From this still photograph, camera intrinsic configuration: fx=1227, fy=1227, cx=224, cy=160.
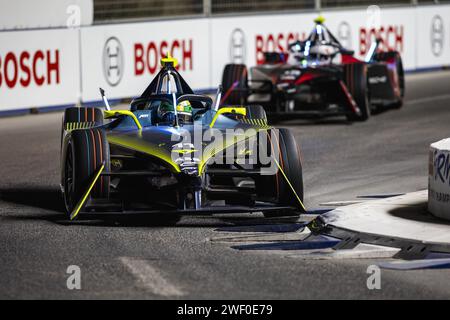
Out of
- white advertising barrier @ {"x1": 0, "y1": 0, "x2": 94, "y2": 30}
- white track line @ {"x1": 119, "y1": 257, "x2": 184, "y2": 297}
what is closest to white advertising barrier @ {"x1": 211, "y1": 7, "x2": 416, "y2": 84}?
white advertising barrier @ {"x1": 0, "y1": 0, "x2": 94, "y2": 30}

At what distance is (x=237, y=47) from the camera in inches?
920

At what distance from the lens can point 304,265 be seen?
28.0ft

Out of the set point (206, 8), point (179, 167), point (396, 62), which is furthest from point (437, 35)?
point (179, 167)

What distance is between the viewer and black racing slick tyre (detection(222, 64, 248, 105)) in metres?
18.4

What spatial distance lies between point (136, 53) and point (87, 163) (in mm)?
11007

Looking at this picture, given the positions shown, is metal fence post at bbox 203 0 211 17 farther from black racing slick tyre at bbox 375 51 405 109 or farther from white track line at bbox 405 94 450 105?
white track line at bbox 405 94 450 105

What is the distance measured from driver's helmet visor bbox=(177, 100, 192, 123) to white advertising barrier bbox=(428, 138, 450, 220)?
2447mm

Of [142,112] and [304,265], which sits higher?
[142,112]

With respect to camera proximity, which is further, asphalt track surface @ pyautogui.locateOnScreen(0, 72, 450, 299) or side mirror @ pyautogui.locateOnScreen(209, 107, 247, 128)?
side mirror @ pyautogui.locateOnScreen(209, 107, 247, 128)

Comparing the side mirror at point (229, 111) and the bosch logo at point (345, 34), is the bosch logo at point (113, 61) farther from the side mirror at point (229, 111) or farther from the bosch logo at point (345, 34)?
the side mirror at point (229, 111)

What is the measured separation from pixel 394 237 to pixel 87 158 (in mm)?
2704

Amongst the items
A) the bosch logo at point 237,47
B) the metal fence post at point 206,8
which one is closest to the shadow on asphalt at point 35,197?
the metal fence post at point 206,8
